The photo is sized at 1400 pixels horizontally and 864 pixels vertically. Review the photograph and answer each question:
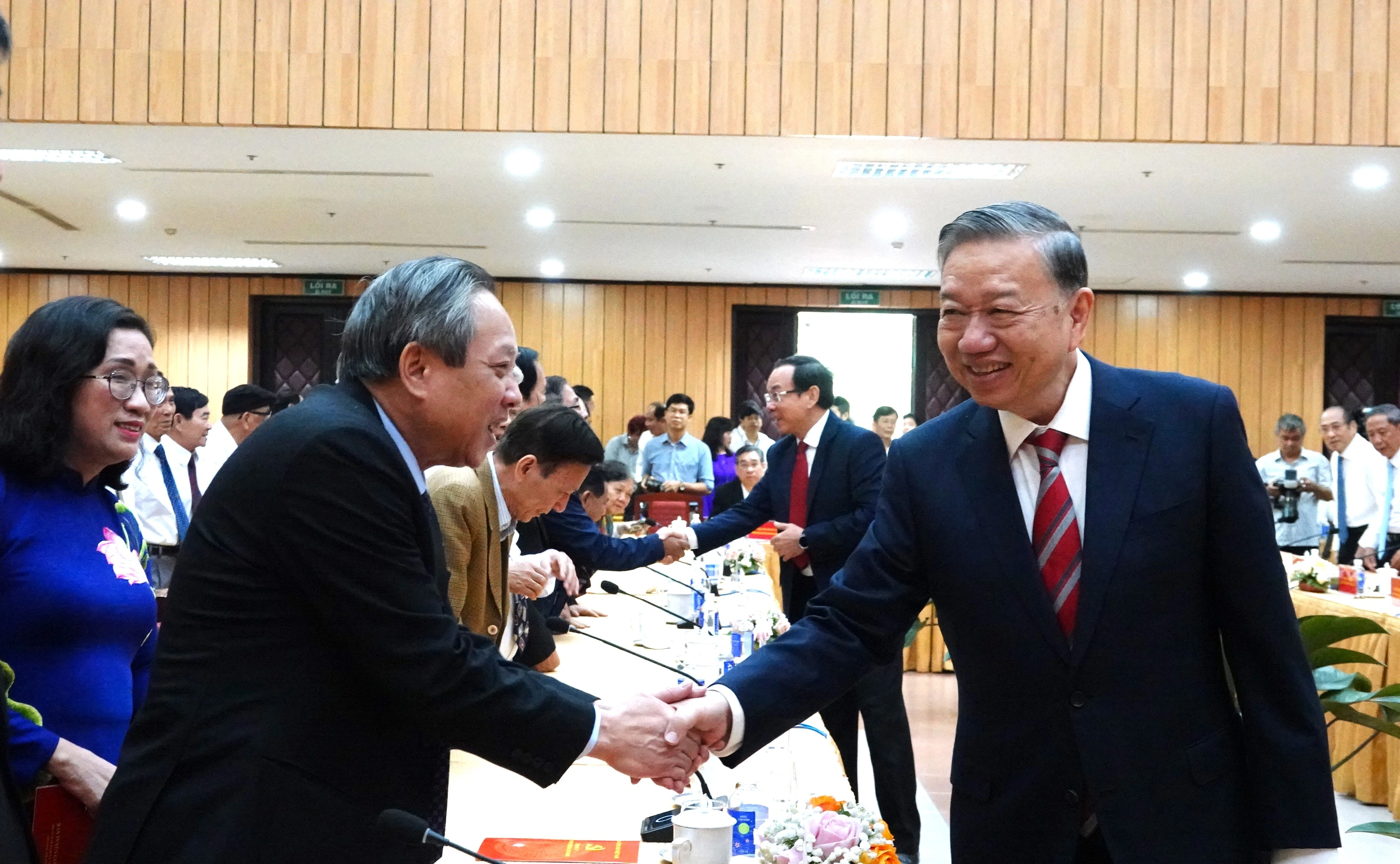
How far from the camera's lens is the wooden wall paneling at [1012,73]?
7.49 metres

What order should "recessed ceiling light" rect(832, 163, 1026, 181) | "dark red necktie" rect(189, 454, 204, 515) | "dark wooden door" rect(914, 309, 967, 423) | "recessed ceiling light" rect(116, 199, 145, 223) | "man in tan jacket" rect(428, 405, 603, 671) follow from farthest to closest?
"dark wooden door" rect(914, 309, 967, 423)
"recessed ceiling light" rect(116, 199, 145, 223)
"recessed ceiling light" rect(832, 163, 1026, 181)
"dark red necktie" rect(189, 454, 204, 515)
"man in tan jacket" rect(428, 405, 603, 671)

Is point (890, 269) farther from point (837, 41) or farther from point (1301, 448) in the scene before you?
point (837, 41)

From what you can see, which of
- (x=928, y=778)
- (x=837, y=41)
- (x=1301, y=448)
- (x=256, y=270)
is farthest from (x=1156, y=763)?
(x=256, y=270)

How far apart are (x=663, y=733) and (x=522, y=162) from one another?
698 cm

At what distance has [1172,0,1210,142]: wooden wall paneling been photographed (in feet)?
24.6

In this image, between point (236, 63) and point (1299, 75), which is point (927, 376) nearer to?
point (1299, 75)

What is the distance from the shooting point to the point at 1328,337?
1531 cm

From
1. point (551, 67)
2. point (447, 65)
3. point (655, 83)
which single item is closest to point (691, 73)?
point (655, 83)

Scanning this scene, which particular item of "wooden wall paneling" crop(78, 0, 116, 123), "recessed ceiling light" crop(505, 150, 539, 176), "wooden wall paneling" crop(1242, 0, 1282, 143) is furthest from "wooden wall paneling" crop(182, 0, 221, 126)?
"wooden wall paneling" crop(1242, 0, 1282, 143)

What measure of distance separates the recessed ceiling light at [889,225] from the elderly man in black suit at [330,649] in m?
9.01

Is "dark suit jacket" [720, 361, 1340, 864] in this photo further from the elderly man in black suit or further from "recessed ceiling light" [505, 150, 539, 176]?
"recessed ceiling light" [505, 150, 539, 176]

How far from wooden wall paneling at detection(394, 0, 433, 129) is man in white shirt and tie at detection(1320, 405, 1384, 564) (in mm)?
7164

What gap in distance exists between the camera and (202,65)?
7.47m

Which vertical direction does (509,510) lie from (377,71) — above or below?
below
